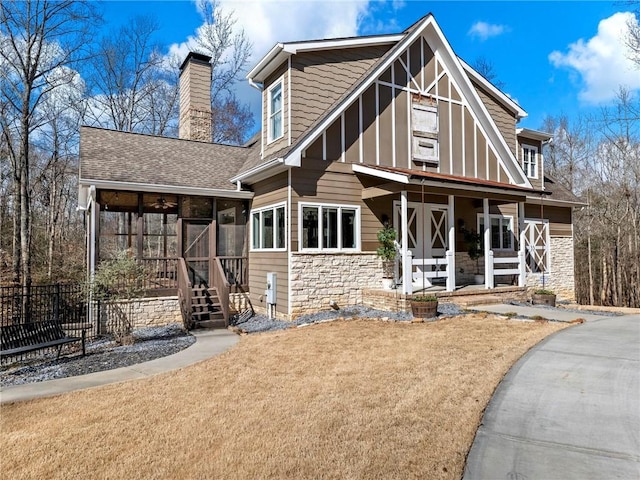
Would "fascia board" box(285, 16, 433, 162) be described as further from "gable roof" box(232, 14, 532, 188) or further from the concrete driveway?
the concrete driveway

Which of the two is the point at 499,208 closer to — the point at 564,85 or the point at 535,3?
the point at 535,3

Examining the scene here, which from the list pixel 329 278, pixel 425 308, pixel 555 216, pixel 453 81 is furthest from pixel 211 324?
pixel 555 216

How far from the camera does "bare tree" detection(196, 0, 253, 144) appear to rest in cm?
2309

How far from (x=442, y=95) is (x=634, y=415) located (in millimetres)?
10478

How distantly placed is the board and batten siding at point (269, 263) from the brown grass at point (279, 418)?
142 inches

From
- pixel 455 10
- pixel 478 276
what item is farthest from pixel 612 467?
pixel 455 10

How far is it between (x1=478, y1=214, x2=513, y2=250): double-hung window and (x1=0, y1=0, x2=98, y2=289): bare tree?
636 inches

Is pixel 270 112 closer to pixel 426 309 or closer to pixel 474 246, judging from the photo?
pixel 426 309

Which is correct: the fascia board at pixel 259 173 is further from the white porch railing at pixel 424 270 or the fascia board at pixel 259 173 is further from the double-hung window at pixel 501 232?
the double-hung window at pixel 501 232

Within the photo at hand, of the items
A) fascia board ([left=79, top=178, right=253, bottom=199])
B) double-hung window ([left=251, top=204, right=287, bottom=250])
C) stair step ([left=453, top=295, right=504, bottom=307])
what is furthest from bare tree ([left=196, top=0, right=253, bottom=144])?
stair step ([left=453, top=295, right=504, bottom=307])

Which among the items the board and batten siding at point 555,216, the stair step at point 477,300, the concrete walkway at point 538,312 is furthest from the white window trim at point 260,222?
the board and batten siding at point 555,216

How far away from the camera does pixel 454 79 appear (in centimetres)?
1255

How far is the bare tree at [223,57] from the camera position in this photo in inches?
909

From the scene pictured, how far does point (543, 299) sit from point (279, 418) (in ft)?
31.2
